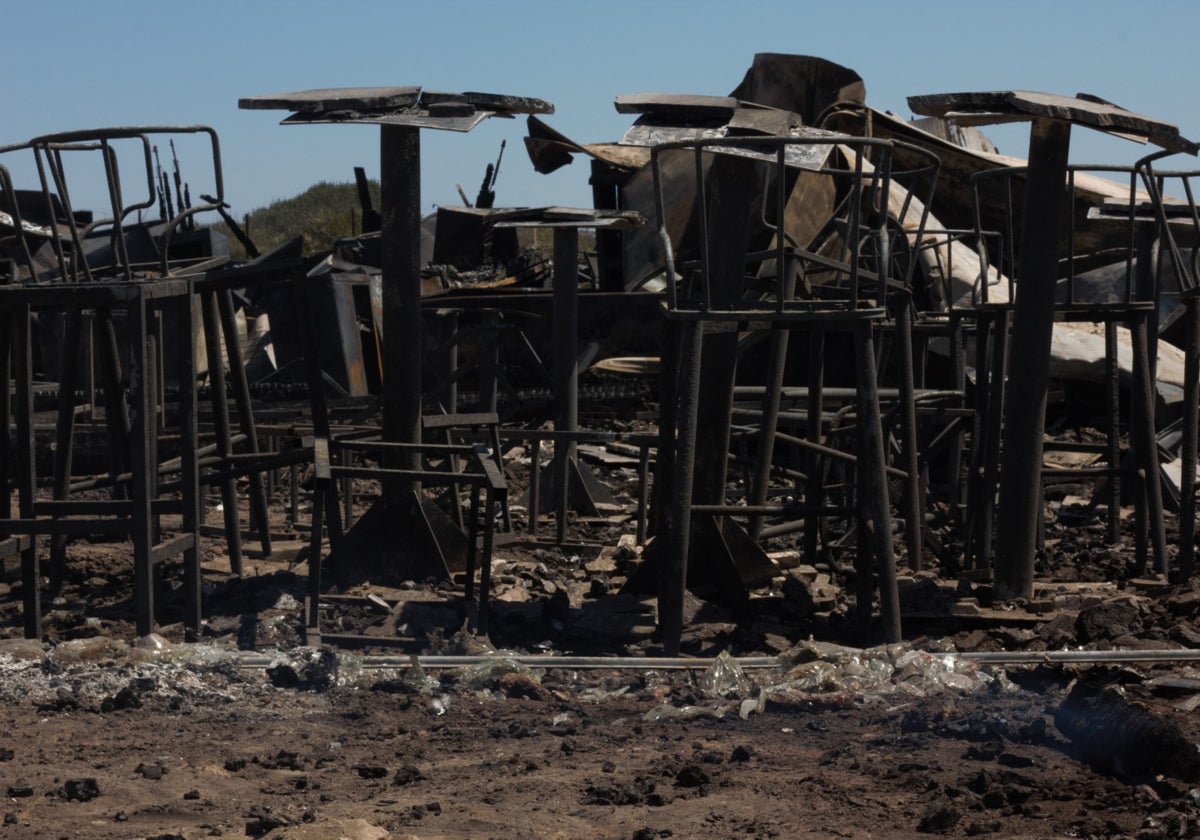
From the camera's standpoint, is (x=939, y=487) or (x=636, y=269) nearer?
(x=939, y=487)

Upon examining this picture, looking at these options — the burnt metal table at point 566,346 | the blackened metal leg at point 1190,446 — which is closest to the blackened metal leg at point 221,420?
the burnt metal table at point 566,346

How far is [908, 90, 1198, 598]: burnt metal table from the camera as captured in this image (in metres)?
5.94

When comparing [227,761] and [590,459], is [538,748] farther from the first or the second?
[590,459]

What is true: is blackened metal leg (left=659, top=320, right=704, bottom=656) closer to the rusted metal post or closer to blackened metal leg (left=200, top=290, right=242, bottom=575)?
the rusted metal post

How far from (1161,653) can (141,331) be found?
12.5 feet

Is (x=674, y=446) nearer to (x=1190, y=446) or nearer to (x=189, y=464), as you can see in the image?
(x=189, y=464)

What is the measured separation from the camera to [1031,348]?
243 inches

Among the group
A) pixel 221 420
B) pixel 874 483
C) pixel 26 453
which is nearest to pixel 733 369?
pixel 874 483

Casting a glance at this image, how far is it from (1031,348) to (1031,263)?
1.13 ft

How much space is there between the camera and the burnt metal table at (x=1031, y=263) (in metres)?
5.94

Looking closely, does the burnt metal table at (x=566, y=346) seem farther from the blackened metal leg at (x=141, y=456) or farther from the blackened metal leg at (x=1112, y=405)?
the blackened metal leg at (x=141, y=456)

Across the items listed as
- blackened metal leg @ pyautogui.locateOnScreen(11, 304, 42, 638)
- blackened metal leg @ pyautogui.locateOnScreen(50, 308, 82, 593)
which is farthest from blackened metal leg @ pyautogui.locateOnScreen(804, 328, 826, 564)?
blackened metal leg @ pyautogui.locateOnScreen(11, 304, 42, 638)

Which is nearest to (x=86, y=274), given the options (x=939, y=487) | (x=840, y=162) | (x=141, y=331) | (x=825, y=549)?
(x=141, y=331)

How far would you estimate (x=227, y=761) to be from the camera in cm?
429
